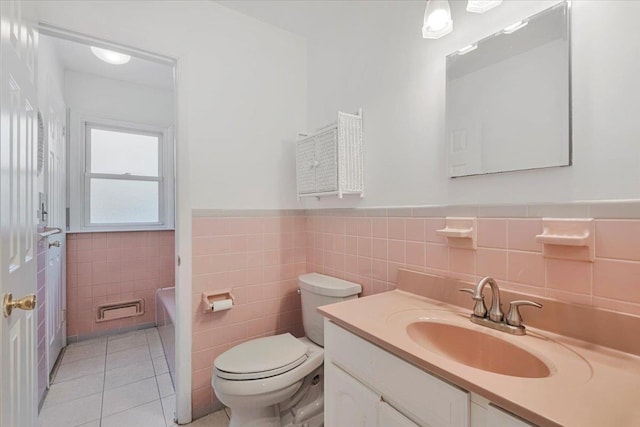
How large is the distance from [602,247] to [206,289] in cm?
173

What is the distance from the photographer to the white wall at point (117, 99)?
2656 mm

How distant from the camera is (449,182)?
122cm

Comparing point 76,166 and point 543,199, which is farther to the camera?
point 76,166

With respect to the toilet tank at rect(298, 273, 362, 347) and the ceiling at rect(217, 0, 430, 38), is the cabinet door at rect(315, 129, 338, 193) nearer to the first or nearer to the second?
the toilet tank at rect(298, 273, 362, 347)

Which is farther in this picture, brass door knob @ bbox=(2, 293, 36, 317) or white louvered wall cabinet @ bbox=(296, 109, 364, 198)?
white louvered wall cabinet @ bbox=(296, 109, 364, 198)

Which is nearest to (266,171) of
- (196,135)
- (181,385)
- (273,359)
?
(196,135)

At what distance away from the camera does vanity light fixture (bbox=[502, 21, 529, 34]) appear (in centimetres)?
100

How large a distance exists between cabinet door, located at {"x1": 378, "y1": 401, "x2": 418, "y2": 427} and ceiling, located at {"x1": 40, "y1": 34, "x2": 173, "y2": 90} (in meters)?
2.58

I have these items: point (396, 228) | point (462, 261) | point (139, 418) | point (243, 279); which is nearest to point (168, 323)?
point (139, 418)

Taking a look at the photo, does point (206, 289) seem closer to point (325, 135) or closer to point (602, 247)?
point (325, 135)

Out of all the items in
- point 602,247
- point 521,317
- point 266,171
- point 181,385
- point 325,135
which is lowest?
point 181,385

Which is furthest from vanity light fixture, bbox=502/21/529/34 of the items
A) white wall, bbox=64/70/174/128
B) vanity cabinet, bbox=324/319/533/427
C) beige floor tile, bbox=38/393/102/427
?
white wall, bbox=64/70/174/128

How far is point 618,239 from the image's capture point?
804mm

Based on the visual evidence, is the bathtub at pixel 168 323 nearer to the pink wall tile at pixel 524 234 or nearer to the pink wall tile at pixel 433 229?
the pink wall tile at pixel 433 229
